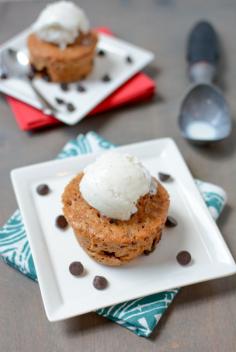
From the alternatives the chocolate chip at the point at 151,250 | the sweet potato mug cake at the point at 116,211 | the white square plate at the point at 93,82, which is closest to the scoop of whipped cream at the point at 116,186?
the sweet potato mug cake at the point at 116,211

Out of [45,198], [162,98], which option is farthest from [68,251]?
[162,98]

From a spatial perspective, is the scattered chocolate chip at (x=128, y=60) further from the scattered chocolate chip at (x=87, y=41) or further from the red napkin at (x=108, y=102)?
the scattered chocolate chip at (x=87, y=41)

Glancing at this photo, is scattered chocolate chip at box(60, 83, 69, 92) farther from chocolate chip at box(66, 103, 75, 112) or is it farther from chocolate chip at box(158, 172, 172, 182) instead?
chocolate chip at box(158, 172, 172, 182)

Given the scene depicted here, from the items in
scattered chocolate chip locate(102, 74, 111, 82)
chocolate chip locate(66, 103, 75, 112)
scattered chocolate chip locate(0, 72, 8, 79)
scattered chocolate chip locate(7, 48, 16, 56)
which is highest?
scattered chocolate chip locate(7, 48, 16, 56)

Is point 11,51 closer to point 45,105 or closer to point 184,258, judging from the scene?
point 45,105

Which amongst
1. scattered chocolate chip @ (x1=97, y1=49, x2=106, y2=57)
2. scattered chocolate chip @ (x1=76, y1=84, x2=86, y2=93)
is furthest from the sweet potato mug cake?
scattered chocolate chip @ (x1=97, y1=49, x2=106, y2=57)

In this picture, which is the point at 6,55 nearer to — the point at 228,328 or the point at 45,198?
the point at 45,198
